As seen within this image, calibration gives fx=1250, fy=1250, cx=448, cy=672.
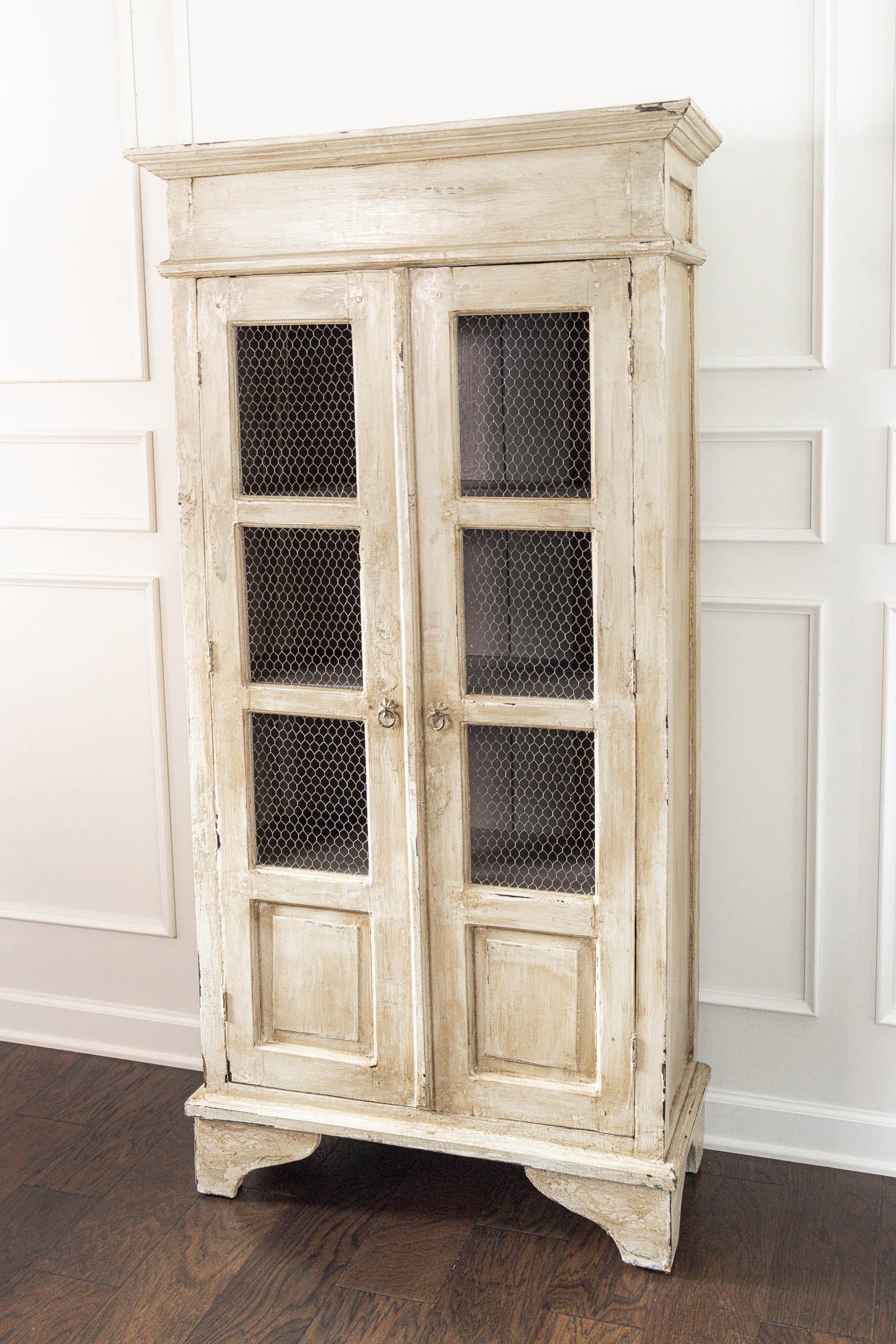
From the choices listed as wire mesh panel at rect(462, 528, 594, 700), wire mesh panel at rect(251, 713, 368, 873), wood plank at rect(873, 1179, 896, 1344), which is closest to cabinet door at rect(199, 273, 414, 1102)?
wire mesh panel at rect(251, 713, 368, 873)

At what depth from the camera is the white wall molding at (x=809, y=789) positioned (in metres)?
2.39

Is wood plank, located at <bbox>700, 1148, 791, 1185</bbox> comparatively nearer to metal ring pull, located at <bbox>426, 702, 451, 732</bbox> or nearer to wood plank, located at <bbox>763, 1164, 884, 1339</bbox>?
wood plank, located at <bbox>763, 1164, 884, 1339</bbox>

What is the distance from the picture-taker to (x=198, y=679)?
2.26 metres

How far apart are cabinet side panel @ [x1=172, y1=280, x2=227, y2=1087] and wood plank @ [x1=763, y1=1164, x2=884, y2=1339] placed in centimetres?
107

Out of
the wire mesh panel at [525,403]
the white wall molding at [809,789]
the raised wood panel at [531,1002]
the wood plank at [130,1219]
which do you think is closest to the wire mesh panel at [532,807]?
the raised wood panel at [531,1002]

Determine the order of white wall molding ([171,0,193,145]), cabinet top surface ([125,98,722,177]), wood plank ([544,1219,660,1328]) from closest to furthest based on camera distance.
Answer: cabinet top surface ([125,98,722,177]) → wood plank ([544,1219,660,1328]) → white wall molding ([171,0,193,145])

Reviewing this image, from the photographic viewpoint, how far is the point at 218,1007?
2342 mm

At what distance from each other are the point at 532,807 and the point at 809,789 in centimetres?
64

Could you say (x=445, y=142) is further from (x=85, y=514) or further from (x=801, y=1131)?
(x=801, y=1131)

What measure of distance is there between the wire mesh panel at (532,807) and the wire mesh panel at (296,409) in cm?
52

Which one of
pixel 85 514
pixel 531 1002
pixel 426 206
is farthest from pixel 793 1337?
pixel 85 514

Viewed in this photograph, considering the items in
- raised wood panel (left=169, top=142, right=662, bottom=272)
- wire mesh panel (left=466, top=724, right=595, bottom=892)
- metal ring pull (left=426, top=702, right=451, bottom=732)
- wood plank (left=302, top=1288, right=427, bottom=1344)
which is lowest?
wood plank (left=302, top=1288, right=427, bottom=1344)

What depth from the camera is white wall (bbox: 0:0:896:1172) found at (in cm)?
229

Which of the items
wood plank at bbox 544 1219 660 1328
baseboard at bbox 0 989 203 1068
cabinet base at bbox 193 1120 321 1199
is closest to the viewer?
wood plank at bbox 544 1219 660 1328
